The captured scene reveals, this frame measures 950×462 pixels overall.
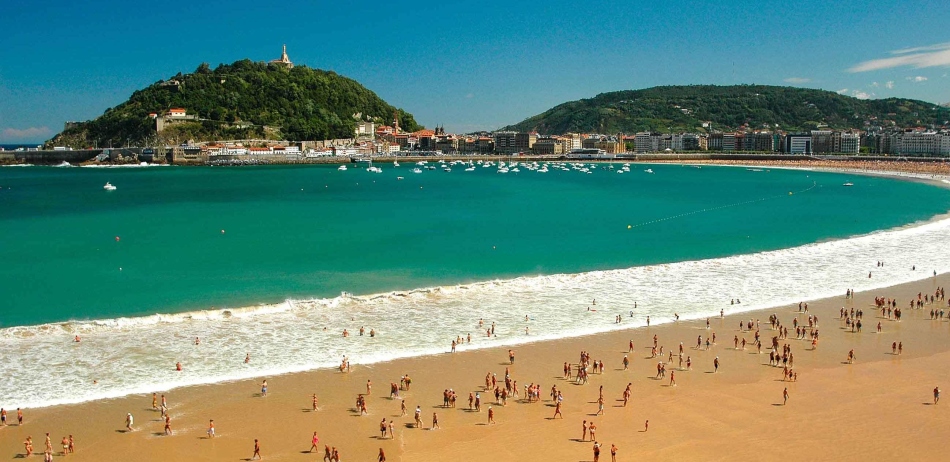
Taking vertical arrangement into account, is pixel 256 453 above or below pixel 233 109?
below

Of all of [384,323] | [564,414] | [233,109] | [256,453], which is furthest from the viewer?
[233,109]

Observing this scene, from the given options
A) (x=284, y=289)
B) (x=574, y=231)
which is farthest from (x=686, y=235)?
(x=284, y=289)

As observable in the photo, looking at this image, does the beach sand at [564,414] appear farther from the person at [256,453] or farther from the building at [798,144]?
the building at [798,144]

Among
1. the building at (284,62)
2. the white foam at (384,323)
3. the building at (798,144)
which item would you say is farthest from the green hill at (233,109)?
the white foam at (384,323)

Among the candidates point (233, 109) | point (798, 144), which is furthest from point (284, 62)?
point (798, 144)

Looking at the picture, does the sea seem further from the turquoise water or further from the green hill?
the green hill

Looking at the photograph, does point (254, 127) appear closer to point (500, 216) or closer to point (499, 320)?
point (500, 216)

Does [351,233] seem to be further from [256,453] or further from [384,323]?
[256,453]
